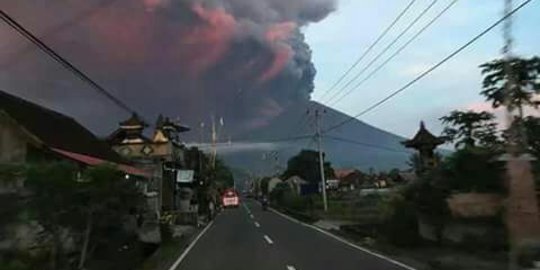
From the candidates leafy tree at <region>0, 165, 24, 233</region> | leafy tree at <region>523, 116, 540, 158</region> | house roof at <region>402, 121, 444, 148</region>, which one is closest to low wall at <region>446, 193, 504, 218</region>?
leafy tree at <region>523, 116, 540, 158</region>

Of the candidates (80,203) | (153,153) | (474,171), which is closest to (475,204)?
(474,171)

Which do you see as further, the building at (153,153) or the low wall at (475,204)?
the building at (153,153)

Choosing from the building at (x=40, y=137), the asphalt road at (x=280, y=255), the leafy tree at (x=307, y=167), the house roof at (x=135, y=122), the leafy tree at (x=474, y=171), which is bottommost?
the asphalt road at (x=280, y=255)

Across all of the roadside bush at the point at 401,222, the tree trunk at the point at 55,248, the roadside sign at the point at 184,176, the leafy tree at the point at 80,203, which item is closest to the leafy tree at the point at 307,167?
the roadside sign at the point at 184,176

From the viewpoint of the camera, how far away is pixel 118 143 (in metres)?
55.7

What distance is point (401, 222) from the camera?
27.8 metres

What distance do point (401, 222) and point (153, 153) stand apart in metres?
30.0

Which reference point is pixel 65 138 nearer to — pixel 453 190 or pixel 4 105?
pixel 4 105

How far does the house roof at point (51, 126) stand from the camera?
27.9m

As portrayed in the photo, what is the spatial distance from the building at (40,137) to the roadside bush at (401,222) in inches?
397

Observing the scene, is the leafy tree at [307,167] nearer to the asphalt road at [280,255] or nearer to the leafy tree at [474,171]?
the asphalt road at [280,255]

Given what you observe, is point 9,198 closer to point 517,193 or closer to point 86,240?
point 86,240

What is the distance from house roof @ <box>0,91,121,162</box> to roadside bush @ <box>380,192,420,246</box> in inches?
510

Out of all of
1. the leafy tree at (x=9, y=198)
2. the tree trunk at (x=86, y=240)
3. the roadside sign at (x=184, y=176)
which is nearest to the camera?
the leafy tree at (x=9, y=198)
